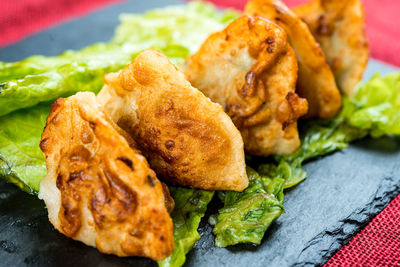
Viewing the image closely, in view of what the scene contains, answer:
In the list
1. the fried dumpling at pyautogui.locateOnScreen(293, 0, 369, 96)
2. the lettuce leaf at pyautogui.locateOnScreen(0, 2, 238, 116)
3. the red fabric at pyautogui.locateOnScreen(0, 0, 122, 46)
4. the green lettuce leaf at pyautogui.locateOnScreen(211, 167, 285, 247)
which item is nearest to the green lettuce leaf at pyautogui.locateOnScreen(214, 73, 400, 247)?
the green lettuce leaf at pyautogui.locateOnScreen(211, 167, 285, 247)

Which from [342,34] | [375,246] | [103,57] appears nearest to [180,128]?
[375,246]

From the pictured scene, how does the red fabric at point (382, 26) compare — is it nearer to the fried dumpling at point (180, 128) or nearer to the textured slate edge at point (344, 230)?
the textured slate edge at point (344, 230)

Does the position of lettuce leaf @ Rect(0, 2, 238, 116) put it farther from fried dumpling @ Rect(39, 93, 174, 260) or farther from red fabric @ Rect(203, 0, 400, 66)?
red fabric @ Rect(203, 0, 400, 66)

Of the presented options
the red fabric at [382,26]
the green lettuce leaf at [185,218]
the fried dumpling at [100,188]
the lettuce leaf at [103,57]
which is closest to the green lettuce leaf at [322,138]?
the green lettuce leaf at [185,218]

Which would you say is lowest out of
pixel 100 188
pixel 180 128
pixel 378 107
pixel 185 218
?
pixel 185 218

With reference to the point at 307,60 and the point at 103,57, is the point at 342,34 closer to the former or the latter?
the point at 307,60

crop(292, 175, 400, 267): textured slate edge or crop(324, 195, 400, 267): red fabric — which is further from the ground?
crop(292, 175, 400, 267): textured slate edge

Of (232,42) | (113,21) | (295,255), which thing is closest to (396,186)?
(295,255)
